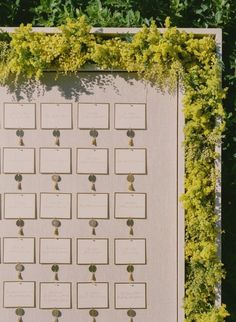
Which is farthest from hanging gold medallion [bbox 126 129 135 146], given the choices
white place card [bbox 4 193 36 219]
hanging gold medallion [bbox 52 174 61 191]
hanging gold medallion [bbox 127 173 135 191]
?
white place card [bbox 4 193 36 219]

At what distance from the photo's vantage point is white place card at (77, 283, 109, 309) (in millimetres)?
3438

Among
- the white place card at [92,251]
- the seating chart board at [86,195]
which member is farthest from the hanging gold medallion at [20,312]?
the white place card at [92,251]

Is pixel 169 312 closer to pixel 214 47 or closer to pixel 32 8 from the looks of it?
pixel 214 47

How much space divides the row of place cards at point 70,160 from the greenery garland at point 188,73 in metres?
0.35

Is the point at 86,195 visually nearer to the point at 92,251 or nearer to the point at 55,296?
the point at 92,251

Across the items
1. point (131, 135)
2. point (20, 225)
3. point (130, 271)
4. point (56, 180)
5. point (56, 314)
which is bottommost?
point (56, 314)

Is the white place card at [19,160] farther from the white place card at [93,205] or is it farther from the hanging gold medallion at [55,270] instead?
the hanging gold medallion at [55,270]

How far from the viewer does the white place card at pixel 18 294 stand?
3.43m

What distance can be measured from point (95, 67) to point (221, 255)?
1594 millimetres

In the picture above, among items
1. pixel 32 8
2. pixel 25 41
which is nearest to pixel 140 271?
pixel 25 41

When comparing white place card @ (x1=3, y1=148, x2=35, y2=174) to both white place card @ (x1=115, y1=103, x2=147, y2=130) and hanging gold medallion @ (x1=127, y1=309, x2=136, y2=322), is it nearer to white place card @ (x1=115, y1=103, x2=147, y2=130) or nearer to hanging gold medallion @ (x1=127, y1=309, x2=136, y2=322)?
white place card @ (x1=115, y1=103, x2=147, y2=130)

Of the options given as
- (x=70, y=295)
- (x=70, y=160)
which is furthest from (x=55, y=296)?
(x=70, y=160)

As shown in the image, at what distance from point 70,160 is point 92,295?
92 centimetres

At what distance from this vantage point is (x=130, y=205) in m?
3.43
